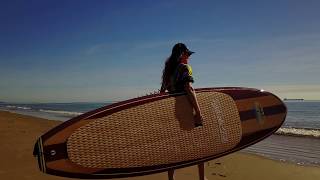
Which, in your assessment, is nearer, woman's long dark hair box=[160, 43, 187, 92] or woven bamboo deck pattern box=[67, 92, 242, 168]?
woven bamboo deck pattern box=[67, 92, 242, 168]

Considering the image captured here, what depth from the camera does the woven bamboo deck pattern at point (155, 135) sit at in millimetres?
5086

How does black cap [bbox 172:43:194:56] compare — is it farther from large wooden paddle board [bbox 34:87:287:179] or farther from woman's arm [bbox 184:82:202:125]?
large wooden paddle board [bbox 34:87:287:179]

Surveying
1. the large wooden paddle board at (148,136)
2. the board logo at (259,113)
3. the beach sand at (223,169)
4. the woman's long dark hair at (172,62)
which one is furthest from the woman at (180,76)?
the board logo at (259,113)

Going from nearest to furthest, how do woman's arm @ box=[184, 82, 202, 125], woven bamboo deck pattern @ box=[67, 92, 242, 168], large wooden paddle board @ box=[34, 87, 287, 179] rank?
large wooden paddle board @ box=[34, 87, 287, 179], woven bamboo deck pattern @ box=[67, 92, 242, 168], woman's arm @ box=[184, 82, 202, 125]

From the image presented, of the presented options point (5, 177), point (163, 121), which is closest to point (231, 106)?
point (163, 121)

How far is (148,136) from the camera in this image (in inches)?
214

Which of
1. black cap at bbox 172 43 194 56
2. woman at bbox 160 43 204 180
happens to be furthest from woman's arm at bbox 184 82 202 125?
black cap at bbox 172 43 194 56

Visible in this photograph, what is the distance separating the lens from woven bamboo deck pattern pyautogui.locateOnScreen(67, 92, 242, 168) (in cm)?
509

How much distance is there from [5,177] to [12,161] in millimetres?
1237

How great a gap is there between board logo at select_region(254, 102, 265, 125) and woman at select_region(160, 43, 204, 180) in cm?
131

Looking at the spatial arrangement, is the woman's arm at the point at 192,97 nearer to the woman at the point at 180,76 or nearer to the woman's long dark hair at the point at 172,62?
the woman at the point at 180,76

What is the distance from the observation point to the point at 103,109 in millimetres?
5254

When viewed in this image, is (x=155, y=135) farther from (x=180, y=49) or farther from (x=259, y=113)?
(x=259, y=113)

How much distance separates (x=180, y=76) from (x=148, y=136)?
921 millimetres
